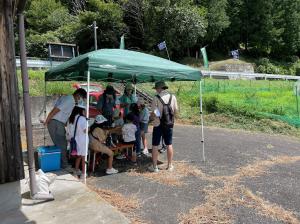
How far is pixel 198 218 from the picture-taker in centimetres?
527

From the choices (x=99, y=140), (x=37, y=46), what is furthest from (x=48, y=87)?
(x=37, y=46)

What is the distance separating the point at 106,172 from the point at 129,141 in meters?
1.06

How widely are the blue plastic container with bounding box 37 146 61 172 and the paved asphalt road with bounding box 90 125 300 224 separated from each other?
858 millimetres

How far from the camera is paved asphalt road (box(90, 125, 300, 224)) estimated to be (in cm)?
546

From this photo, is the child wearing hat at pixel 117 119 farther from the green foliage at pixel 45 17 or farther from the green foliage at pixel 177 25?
the green foliage at pixel 45 17

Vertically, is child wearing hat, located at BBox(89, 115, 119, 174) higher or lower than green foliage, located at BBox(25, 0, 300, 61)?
lower

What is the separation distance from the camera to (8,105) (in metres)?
5.53

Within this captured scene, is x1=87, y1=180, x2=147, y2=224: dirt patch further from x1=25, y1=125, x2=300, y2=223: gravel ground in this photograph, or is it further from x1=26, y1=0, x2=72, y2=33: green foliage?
x1=26, y1=0, x2=72, y2=33: green foliage

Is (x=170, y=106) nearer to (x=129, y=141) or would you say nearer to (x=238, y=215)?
(x=129, y=141)

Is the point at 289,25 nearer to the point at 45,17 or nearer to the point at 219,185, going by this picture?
the point at 45,17

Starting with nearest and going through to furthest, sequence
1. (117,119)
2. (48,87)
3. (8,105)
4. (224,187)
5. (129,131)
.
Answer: (8,105), (224,187), (129,131), (117,119), (48,87)

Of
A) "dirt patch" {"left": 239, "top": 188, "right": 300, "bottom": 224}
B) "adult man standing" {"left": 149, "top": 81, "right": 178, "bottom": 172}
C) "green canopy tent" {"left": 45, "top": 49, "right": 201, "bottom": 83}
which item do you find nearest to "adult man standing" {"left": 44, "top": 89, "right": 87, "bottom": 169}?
"green canopy tent" {"left": 45, "top": 49, "right": 201, "bottom": 83}

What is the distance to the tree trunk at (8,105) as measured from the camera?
5.39m

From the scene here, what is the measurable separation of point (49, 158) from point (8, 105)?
1.94 meters
